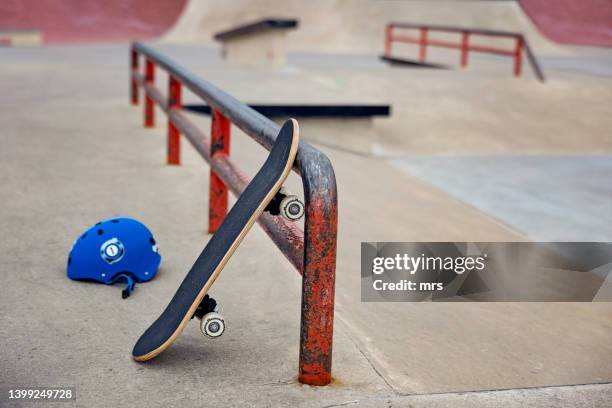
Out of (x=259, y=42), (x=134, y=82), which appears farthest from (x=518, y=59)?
(x=134, y=82)

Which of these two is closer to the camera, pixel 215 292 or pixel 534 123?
pixel 215 292

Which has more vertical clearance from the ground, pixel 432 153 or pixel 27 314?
pixel 27 314

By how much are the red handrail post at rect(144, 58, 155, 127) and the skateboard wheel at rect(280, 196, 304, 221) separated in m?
5.80

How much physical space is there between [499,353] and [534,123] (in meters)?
9.94

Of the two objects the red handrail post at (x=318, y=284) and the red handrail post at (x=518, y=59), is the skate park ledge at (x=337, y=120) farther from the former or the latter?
the red handrail post at (x=318, y=284)

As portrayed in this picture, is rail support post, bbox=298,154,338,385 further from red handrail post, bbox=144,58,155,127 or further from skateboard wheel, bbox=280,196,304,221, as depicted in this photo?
red handrail post, bbox=144,58,155,127

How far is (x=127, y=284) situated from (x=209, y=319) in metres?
1.06

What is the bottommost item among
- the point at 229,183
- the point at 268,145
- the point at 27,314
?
the point at 27,314

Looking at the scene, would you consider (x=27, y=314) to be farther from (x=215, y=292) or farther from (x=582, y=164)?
(x=582, y=164)

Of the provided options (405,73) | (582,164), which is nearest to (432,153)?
(582,164)

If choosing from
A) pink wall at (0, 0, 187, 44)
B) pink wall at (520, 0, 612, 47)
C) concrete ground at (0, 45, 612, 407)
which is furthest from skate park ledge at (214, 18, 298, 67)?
pink wall at (520, 0, 612, 47)

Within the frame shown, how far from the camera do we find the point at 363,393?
2871 mm

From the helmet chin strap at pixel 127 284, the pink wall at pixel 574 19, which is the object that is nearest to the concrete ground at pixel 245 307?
the helmet chin strap at pixel 127 284

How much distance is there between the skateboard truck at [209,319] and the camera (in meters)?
2.99
